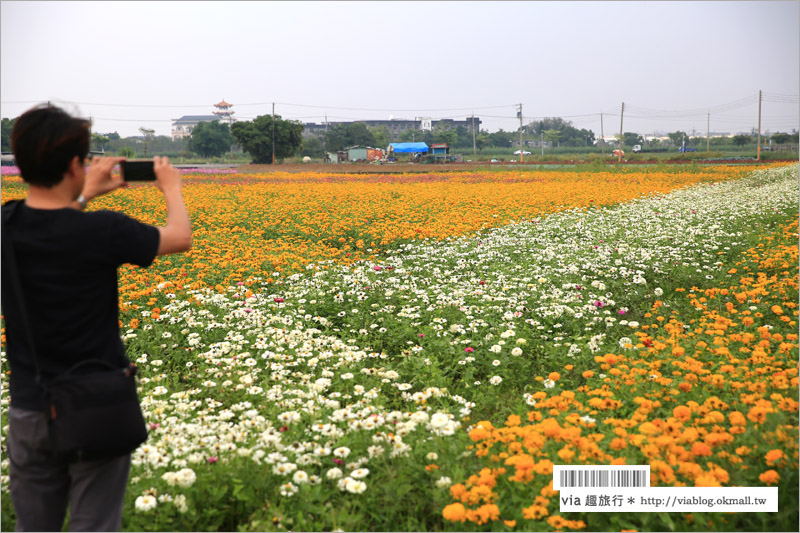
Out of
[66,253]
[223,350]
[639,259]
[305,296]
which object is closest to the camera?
[66,253]

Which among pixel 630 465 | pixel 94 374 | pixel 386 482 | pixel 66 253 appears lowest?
pixel 386 482

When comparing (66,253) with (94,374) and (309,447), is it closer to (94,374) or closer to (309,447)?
(94,374)

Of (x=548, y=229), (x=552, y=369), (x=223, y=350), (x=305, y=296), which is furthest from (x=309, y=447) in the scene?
(x=548, y=229)

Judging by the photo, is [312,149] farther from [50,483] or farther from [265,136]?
[50,483]

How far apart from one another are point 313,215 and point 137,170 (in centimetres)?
1020

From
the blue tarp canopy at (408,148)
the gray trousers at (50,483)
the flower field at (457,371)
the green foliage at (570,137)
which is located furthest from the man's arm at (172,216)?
the green foliage at (570,137)

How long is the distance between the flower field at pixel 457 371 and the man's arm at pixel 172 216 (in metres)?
1.36

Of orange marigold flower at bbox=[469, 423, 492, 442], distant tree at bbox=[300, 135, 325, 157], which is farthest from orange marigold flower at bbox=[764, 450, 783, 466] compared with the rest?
distant tree at bbox=[300, 135, 325, 157]

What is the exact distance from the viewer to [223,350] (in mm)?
4457

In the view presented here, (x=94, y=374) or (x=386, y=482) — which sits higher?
(x=94, y=374)

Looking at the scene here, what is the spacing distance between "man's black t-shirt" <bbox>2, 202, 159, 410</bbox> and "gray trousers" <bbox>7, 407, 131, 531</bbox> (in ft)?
0.30

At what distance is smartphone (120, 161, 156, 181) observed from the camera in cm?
200

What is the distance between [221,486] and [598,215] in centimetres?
1014

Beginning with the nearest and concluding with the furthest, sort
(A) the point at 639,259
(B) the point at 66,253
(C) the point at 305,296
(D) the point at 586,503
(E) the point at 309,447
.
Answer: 1. (B) the point at 66,253
2. (D) the point at 586,503
3. (E) the point at 309,447
4. (C) the point at 305,296
5. (A) the point at 639,259
